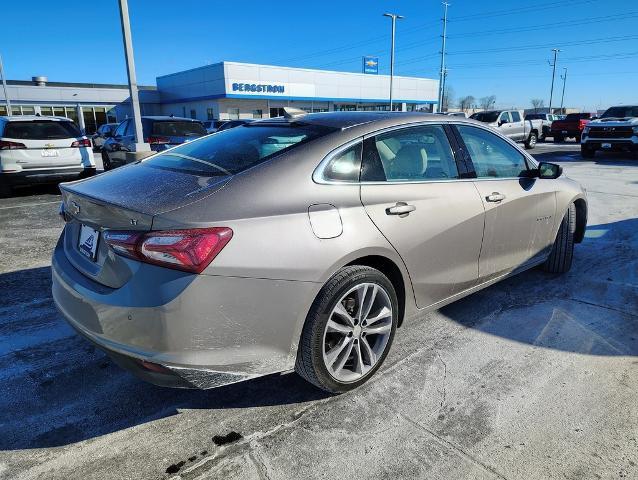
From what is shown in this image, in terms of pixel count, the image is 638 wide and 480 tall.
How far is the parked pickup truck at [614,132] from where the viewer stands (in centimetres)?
1584

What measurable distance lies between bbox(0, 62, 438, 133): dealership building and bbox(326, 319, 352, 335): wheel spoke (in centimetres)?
3707

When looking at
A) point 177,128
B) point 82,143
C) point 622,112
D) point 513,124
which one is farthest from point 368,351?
point 513,124

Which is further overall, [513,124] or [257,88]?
[257,88]

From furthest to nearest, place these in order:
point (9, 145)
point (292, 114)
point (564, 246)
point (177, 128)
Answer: point (177, 128) < point (9, 145) < point (564, 246) < point (292, 114)

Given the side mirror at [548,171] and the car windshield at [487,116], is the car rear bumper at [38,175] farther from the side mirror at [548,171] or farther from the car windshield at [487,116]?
the car windshield at [487,116]

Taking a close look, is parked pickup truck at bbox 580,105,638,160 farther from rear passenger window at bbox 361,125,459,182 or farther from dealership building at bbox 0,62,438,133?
dealership building at bbox 0,62,438,133

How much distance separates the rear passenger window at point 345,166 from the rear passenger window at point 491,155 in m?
1.18

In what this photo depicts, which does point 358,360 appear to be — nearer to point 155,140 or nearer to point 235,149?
point 235,149

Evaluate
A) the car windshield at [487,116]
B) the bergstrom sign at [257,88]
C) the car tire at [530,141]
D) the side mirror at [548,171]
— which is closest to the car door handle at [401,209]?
the side mirror at [548,171]

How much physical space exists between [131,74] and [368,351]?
1103cm

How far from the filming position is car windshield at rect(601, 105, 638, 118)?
55.7 ft

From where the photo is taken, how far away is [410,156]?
3088 mm

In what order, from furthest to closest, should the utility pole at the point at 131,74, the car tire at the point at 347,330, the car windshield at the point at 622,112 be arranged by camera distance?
1. the car windshield at the point at 622,112
2. the utility pole at the point at 131,74
3. the car tire at the point at 347,330

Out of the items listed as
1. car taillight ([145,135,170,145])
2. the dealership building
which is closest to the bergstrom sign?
the dealership building
